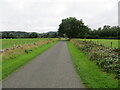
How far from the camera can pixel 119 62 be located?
9.77m

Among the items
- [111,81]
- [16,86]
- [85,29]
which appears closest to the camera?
[16,86]

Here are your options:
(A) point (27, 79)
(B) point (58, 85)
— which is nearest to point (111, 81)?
(B) point (58, 85)

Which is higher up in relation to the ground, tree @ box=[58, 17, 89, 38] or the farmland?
tree @ box=[58, 17, 89, 38]

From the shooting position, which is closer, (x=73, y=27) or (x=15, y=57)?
(x=15, y=57)

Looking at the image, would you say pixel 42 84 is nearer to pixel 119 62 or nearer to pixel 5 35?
pixel 119 62

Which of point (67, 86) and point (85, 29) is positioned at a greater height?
point (85, 29)

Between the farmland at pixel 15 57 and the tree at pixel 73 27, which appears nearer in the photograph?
the farmland at pixel 15 57

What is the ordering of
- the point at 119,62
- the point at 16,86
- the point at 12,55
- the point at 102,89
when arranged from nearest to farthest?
the point at 102,89
the point at 16,86
the point at 119,62
the point at 12,55

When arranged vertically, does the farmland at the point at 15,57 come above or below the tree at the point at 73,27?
below

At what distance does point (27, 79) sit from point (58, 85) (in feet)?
6.07

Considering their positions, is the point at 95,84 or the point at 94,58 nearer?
the point at 95,84

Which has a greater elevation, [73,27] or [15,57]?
[73,27]

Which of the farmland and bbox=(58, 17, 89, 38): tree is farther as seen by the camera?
bbox=(58, 17, 89, 38): tree

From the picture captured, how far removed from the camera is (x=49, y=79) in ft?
24.1
